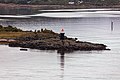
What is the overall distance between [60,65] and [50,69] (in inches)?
80.6

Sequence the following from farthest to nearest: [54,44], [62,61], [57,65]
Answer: [54,44] < [62,61] < [57,65]

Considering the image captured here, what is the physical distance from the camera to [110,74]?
103ft

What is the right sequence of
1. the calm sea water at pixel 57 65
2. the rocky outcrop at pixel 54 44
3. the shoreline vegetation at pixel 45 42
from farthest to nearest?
the shoreline vegetation at pixel 45 42, the rocky outcrop at pixel 54 44, the calm sea water at pixel 57 65

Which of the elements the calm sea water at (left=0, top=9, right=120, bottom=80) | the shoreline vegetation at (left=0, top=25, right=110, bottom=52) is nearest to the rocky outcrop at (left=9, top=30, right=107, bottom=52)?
the shoreline vegetation at (left=0, top=25, right=110, bottom=52)

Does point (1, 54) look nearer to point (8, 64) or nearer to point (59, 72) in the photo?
point (8, 64)

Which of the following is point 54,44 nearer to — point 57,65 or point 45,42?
point 45,42

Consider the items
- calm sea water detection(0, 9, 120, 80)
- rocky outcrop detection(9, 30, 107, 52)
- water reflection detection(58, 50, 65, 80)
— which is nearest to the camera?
calm sea water detection(0, 9, 120, 80)

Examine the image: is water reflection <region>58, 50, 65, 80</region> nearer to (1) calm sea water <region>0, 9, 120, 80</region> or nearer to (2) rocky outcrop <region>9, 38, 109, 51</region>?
(1) calm sea water <region>0, 9, 120, 80</region>

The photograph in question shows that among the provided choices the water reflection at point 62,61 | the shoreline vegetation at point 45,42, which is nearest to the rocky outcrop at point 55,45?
the shoreline vegetation at point 45,42

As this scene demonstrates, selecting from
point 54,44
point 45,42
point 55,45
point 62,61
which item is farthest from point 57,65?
point 45,42

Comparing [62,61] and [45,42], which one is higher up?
[45,42]

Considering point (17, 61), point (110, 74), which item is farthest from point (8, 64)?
point (110, 74)

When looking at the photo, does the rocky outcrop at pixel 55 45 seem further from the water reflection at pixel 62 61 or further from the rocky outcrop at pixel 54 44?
the water reflection at pixel 62 61

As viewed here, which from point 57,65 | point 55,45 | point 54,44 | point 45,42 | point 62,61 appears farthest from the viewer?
point 45,42
